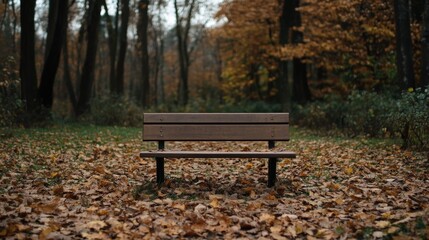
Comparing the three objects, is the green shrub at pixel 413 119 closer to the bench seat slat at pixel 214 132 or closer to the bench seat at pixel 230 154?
the bench seat slat at pixel 214 132

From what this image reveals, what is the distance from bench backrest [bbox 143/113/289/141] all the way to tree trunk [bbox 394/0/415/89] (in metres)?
7.59

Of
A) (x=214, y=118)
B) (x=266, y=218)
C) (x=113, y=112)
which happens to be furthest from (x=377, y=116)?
(x=113, y=112)

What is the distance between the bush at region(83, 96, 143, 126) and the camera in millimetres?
17438

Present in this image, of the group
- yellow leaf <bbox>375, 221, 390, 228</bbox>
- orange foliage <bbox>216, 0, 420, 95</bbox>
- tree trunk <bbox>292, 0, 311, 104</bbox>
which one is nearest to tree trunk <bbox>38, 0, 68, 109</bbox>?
orange foliage <bbox>216, 0, 420, 95</bbox>

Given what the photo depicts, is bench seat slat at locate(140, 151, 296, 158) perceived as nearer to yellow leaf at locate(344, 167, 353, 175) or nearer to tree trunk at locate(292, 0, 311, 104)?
yellow leaf at locate(344, 167, 353, 175)

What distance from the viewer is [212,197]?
529 centimetres

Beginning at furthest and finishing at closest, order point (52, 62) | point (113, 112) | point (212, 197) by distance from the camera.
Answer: point (113, 112) < point (52, 62) < point (212, 197)

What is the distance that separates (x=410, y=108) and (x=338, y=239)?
5337 millimetres

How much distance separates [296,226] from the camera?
4.21m

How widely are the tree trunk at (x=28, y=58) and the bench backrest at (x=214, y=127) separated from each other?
1007 centimetres

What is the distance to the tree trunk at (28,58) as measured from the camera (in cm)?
1450

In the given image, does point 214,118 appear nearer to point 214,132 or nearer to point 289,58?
point 214,132

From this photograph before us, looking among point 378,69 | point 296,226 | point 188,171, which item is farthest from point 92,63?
point 296,226

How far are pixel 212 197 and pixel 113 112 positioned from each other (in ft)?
42.7
